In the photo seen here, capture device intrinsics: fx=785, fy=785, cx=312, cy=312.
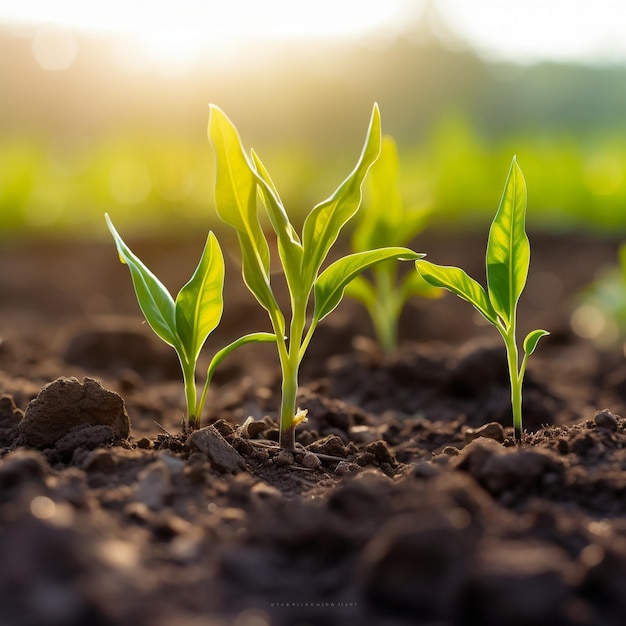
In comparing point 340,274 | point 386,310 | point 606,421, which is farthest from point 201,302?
point 386,310

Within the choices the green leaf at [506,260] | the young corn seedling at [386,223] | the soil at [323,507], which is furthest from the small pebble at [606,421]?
the young corn seedling at [386,223]

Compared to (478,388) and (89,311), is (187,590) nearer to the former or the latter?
(478,388)

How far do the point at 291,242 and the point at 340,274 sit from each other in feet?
0.44

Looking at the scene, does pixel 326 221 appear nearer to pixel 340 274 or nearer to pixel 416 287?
pixel 340 274

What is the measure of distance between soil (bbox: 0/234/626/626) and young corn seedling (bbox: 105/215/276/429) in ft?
0.58

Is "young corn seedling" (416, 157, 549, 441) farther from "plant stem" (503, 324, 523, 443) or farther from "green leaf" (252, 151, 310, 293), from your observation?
"green leaf" (252, 151, 310, 293)

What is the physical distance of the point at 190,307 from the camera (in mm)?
1771

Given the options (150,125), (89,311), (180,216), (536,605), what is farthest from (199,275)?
(150,125)

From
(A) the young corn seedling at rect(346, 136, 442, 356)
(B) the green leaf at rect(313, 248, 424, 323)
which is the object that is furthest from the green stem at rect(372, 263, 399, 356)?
(B) the green leaf at rect(313, 248, 424, 323)

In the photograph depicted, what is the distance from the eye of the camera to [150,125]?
1577 cm

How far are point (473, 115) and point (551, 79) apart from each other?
2.39m

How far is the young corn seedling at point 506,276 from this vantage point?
5.69 feet

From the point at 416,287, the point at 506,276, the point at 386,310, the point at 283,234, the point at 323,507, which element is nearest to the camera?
the point at 323,507

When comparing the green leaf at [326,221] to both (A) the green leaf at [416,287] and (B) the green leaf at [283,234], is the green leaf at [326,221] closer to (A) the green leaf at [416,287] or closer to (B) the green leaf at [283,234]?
(B) the green leaf at [283,234]
